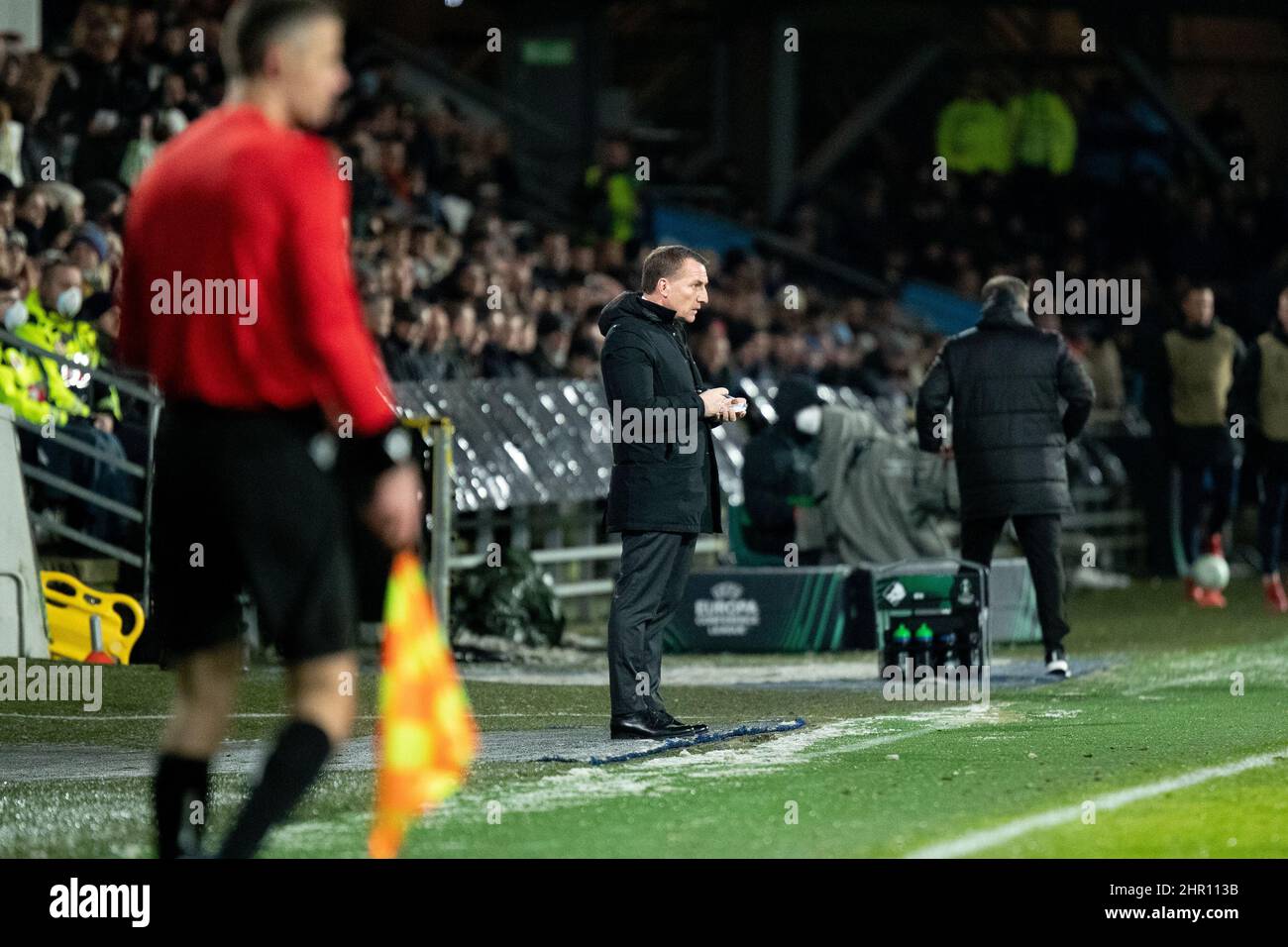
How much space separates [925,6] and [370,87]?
1140 centimetres

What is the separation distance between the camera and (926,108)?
106 ft

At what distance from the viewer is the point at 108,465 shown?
13.7 metres

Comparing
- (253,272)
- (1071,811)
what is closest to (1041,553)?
(1071,811)

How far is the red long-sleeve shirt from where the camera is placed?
5.79 meters

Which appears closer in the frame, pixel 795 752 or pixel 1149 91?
pixel 795 752

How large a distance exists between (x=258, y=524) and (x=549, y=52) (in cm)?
2257

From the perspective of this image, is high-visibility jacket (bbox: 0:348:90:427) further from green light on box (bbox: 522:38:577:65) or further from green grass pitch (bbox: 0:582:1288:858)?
green light on box (bbox: 522:38:577:65)

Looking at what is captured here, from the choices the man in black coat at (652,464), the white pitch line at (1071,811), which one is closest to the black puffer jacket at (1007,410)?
the man in black coat at (652,464)

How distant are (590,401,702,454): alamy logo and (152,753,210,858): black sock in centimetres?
373

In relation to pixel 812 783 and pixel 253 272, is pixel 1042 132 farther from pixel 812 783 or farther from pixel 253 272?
pixel 253 272
